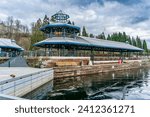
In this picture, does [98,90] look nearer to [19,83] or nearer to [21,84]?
[21,84]

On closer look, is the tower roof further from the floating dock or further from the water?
the floating dock

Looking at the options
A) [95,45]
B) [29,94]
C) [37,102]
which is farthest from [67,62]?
[37,102]

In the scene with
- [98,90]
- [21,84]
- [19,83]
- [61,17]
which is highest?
[61,17]

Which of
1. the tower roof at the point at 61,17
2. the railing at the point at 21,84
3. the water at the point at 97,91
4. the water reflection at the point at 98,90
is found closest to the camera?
the railing at the point at 21,84

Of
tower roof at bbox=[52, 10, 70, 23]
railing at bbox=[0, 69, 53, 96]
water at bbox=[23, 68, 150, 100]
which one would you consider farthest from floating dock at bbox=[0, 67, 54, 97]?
tower roof at bbox=[52, 10, 70, 23]

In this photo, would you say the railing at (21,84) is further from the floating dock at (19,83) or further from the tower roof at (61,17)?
the tower roof at (61,17)

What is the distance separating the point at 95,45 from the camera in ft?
130

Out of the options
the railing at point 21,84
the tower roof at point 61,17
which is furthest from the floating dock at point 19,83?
the tower roof at point 61,17

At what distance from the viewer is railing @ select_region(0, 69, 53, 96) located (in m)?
12.1

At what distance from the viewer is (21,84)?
14.7m

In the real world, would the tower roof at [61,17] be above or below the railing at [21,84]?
above

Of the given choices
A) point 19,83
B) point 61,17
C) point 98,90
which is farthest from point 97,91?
point 61,17

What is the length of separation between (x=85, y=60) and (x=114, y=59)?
14443 mm

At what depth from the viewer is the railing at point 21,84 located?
1214 cm
